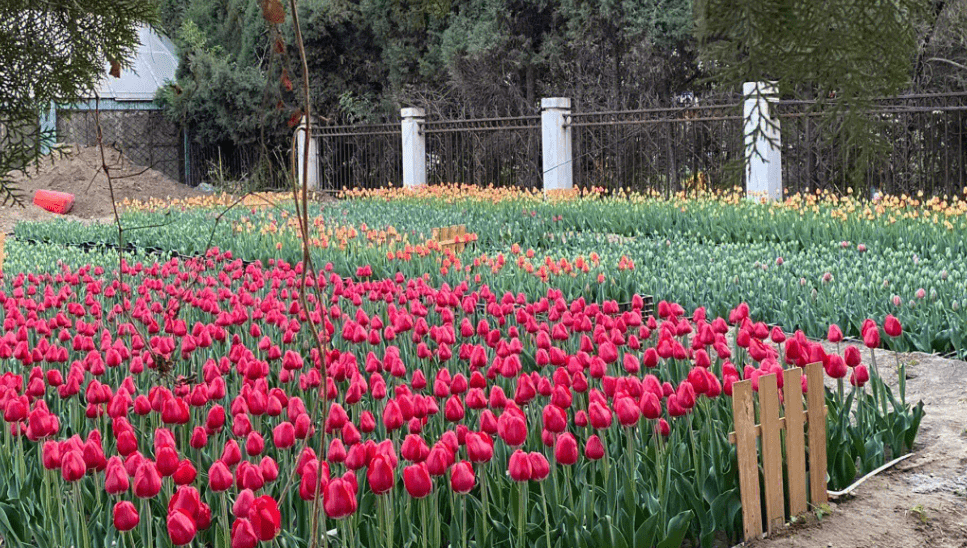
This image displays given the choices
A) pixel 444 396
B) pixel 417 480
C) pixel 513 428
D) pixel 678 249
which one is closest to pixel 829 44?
pixel 417 480

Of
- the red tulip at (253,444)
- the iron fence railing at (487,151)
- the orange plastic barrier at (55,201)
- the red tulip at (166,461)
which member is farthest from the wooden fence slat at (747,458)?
the orange plastic barrier at (55,201)

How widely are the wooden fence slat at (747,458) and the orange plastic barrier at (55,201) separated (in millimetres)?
19897

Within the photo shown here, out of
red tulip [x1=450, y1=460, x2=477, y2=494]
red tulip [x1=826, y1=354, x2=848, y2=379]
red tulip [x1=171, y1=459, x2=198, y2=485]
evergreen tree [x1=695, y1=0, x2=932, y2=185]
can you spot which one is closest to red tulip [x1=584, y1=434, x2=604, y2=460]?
red tulip [x1=450, y1=460, x2=477, y2=494]

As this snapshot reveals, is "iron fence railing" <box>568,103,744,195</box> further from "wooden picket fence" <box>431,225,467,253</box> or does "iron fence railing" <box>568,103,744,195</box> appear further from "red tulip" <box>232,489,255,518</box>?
"red tulip" <box>232,489,255,518</box>

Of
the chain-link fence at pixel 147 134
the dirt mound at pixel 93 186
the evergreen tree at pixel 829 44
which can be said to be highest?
the chain-link fence at pixel 147 134

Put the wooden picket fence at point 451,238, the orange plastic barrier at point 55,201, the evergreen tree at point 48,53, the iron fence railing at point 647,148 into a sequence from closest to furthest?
the evergreen tree at point 48,53, the wooden picket fence at point 451,238, the iron fence railing at point 647,148, the orange plastic barrier at point 55,201

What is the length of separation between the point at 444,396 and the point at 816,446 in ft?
4.35

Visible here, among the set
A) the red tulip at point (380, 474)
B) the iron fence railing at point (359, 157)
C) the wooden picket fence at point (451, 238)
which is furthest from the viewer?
the iron fence railing at point (359, 157)

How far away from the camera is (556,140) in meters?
17.0

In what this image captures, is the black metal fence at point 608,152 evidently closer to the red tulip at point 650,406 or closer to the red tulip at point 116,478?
the red tulip at point 650,406

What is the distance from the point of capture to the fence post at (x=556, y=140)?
16.9 metres

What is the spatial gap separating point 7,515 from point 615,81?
17.2 meters

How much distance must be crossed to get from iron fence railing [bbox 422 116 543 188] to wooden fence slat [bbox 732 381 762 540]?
14842 mm

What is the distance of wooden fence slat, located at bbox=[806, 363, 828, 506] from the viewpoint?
367 centimetres
